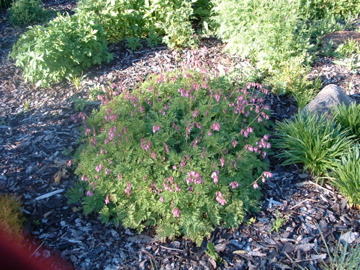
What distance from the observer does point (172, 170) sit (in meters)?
3.48

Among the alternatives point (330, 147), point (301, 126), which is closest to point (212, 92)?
point (301, 126)

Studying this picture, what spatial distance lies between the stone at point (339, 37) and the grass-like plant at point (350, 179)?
11.3ft

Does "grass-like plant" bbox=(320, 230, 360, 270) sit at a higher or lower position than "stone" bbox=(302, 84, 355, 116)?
lower

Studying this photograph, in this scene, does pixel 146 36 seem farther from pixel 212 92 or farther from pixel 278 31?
pixel 212 92

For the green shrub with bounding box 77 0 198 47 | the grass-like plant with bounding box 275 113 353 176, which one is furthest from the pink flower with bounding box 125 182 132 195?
the green shrub with bounding box 77 0 198 47

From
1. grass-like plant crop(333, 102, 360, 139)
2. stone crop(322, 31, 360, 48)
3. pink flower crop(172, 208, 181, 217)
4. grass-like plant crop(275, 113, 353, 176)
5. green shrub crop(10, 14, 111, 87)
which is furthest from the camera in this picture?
stone crop(322, 31, 360, 48)

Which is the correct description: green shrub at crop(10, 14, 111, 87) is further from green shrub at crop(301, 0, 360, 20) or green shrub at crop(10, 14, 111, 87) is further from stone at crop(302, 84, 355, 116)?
green shrub at crop(301, 0, 360, 20)

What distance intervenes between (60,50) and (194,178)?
3206mm

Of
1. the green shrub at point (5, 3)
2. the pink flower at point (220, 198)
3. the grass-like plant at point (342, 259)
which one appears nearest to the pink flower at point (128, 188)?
the pink flower at point (220, 198)

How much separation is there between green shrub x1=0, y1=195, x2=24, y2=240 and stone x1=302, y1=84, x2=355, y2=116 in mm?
3753

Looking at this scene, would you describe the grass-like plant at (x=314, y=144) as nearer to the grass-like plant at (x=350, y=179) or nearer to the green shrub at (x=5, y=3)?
the grass-like plant at (x=350, y=179)

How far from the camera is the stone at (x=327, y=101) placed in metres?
4.57

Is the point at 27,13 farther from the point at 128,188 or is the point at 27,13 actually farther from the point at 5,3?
the point at 128,188

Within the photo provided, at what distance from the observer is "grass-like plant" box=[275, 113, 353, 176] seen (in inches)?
151
